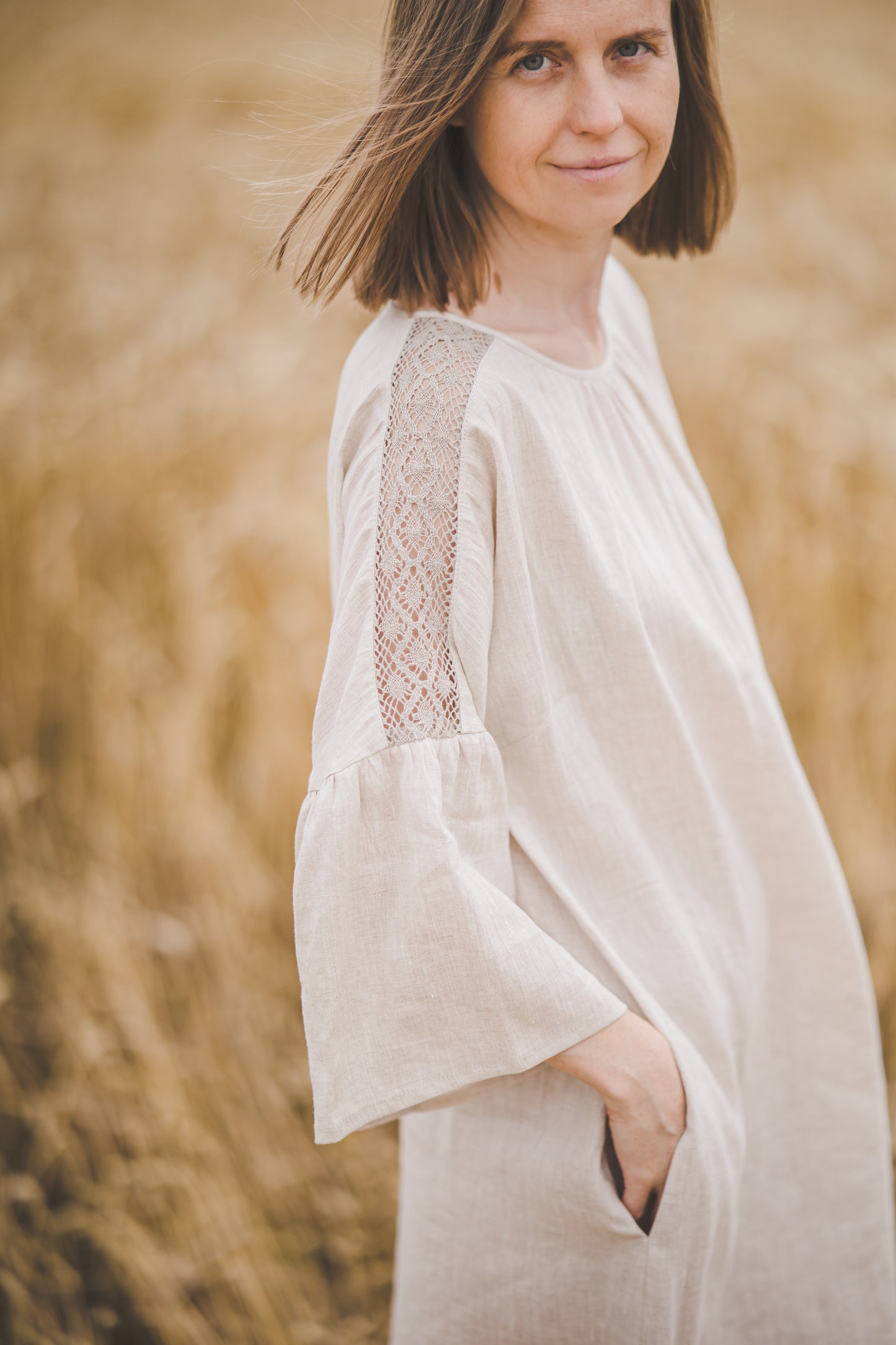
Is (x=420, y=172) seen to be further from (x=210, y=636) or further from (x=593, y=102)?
(x=210, y=636)

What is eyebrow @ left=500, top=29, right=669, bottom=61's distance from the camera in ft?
Answer: 2.25

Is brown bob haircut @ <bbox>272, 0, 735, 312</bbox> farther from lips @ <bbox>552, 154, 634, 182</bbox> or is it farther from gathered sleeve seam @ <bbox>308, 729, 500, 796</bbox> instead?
gathered sleeve seam @ <bbox>308, 729, 500, 796</bbox>

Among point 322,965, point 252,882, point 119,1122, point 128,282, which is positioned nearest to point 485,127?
point 322,965

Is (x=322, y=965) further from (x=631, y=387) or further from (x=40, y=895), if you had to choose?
(x=40, y=895)

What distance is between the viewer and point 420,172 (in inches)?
30.5

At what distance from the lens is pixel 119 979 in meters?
1.68

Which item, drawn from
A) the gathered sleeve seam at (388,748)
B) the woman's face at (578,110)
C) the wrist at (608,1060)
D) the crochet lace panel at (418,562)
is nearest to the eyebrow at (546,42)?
the woman's face at (578,110)

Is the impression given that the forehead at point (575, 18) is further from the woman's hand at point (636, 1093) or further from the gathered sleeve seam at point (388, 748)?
the woman's hand at point (636, 1093)

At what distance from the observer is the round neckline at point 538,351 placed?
30.2 inches

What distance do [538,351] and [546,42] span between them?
0.20 m

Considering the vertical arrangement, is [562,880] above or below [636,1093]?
above

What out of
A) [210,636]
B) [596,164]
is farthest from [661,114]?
[210,636]


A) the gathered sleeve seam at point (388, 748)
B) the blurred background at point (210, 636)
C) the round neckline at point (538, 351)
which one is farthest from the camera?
the blurred background at point (210, 636)

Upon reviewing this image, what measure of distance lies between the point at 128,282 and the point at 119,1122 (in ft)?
6.42
